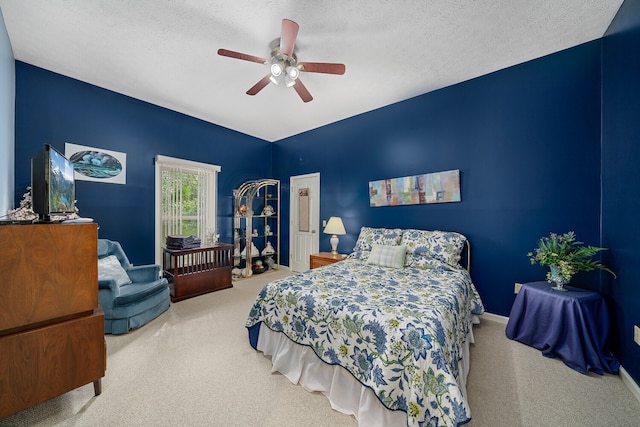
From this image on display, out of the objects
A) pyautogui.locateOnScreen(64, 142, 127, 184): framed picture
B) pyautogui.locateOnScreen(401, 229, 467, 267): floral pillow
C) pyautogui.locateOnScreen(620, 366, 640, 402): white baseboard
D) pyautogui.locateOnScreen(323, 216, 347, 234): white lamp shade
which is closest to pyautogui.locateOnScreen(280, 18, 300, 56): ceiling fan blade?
pyautogui.locateOnScreen(323, 216, 347, 234): white lamp shade

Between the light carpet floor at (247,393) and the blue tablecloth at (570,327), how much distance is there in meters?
0.09

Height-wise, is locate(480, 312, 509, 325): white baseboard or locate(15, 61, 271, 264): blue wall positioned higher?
locate(15, 61, 271, 264): blue wall

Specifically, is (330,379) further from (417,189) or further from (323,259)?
(417,189)

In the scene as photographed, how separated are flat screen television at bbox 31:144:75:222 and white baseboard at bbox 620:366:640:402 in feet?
13.0

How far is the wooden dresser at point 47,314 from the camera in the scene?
48.8 inches

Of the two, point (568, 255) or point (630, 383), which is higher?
point (568, 255)

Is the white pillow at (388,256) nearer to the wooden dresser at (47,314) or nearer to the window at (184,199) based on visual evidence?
the wooden dresser at (47,314)

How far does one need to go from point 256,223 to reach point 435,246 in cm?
361

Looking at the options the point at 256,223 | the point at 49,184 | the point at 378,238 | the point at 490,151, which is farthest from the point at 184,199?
the point at 490,151

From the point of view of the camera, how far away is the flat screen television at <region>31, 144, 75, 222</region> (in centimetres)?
136

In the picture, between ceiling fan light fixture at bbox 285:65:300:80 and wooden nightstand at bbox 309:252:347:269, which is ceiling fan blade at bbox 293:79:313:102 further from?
wooden nightstand at bbox 309:252:347:269

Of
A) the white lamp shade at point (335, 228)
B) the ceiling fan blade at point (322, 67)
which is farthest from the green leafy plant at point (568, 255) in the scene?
the ceiling fan blade at point (322, 67)

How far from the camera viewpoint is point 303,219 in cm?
485

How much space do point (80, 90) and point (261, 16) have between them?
2821mm
